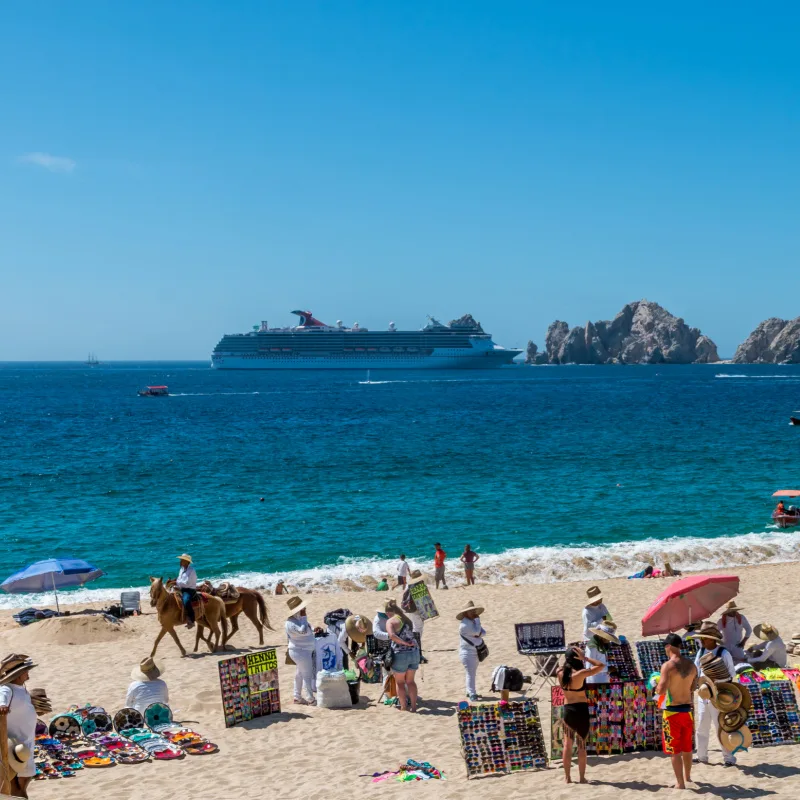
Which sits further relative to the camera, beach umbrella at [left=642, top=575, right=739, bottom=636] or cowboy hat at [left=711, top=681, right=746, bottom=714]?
beach umbrella at [left=642, top=575, right=739, bottom=636]

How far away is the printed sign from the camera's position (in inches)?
511

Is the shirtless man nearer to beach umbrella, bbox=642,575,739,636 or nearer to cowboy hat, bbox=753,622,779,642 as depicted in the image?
cowboy hat, bbox=753,622,779,642

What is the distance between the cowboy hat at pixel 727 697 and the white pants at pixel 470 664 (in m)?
3.08

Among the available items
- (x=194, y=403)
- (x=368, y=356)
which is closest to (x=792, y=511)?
(x=194, y=403)

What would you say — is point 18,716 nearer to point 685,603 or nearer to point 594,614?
point 594,614

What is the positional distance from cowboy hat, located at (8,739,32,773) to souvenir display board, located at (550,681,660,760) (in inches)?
180

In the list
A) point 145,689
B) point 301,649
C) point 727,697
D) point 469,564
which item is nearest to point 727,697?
point 727,697

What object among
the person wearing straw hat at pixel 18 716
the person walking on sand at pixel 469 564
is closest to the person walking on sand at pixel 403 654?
the person wearing straw hat at pixel 18 716

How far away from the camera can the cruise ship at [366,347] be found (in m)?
154

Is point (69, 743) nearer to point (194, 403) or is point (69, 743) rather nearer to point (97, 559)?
point (97, 559)

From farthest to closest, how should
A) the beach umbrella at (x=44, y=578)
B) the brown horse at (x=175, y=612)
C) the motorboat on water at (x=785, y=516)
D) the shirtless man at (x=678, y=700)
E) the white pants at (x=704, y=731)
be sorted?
the motorboat on water at (x=785, y=516) < the beach umbrella at (x=44, y=578) < the brown horse at (x=175, y=612) < the white pants at (x=704, y=731) < the shirtless man at (x=678, y=700)

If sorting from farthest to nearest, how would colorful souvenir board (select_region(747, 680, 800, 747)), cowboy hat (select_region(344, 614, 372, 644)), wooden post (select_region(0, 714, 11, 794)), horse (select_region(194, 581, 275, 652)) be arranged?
1. horse (select_region(194, 581, 275, 652))
2. cowboy hat (select_region(344, 614, 372, 644))
3. colorful souvenir board (select_region(747, 680, 800, 747))
4. wooden post (select_region(0, 714, 11, 794))

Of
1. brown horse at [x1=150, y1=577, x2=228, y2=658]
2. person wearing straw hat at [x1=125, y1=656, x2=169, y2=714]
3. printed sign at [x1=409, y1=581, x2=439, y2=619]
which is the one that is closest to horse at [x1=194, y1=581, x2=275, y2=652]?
brown horse at [x1=150, y1=577, x2=228, y2=658]

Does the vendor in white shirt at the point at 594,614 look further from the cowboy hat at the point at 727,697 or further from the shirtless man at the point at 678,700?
the shirtless man at the point at 678,700
